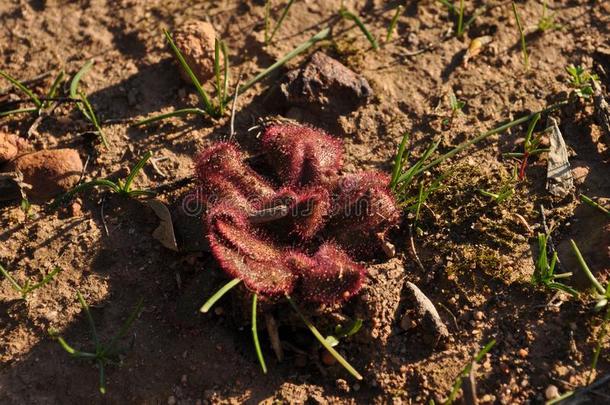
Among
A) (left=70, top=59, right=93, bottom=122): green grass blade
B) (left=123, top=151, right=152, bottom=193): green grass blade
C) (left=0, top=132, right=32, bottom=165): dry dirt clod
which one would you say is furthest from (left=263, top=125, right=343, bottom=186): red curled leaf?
(left=0, top=132, right=32, bottom=165): dry dirt clod

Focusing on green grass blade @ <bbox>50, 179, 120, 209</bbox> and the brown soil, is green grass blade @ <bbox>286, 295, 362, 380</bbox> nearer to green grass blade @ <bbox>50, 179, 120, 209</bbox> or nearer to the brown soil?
the brown soil

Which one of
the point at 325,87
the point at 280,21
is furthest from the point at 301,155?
the point at 280,21

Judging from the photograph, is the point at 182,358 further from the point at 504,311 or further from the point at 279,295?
the point at 504,311

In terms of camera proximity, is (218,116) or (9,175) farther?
(218,116)

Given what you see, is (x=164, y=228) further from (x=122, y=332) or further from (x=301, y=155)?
(x=301, y=155)

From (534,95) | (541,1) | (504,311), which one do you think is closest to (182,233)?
(504,311)

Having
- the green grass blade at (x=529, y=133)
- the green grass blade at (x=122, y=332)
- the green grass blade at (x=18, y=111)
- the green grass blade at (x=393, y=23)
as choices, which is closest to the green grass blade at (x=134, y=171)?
the green grass blade at (x=122, y=332)
